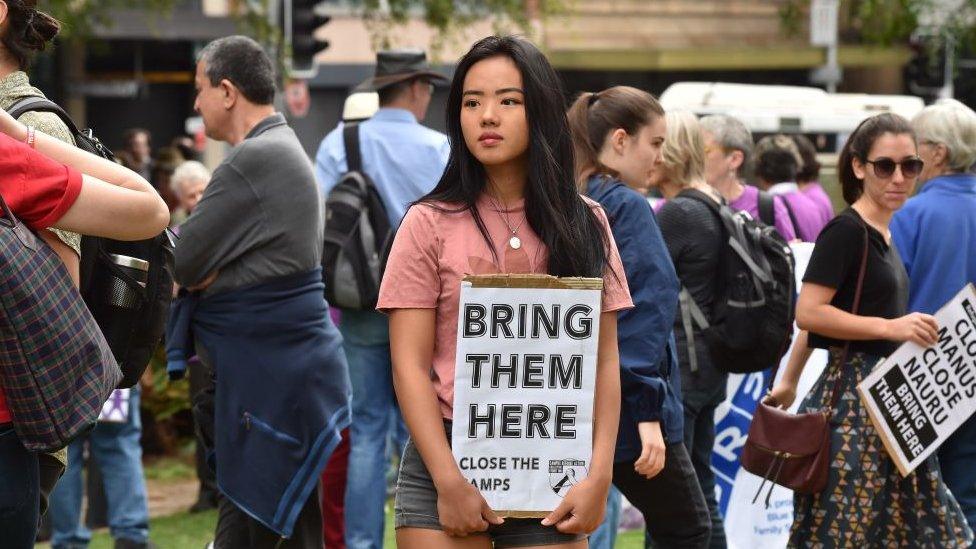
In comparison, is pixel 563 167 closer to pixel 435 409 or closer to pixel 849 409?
pixel 435 409

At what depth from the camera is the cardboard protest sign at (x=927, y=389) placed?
566cm

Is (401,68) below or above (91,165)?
below

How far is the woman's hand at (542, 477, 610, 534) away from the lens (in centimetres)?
368

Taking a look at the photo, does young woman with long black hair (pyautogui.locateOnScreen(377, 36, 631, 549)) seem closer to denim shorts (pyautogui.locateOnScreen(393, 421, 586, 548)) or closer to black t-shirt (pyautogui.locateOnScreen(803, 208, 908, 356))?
denim shorts (pyautogui.locateOnScreen(393, 421, 586, 548))

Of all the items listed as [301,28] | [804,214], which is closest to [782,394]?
[804,214]

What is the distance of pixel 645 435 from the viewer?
4891 mm

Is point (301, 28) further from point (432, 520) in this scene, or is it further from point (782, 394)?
point (432, 520)

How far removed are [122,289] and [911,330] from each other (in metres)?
2.97

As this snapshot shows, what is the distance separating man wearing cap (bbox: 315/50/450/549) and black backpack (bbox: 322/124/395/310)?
8cm

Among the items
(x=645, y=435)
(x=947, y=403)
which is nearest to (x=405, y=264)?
(x=645, y=435)

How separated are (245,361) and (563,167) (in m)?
2.13

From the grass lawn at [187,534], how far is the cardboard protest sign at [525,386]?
430cm

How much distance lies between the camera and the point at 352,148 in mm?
7375

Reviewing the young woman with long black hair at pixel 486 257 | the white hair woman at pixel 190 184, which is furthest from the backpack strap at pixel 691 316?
the white hair woman at pixel 190 184
